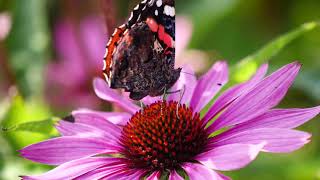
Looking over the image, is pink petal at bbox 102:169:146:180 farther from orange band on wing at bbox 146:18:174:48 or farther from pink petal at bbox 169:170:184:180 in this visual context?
orange band on wing at bbox 146:18:174:48

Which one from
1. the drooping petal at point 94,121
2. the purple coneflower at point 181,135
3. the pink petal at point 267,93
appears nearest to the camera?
the purple coneflower at point 181,135

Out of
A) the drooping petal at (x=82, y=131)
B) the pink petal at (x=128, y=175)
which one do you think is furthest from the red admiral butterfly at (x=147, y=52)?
the pink petal at (x=128, y=175)

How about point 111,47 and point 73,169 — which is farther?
point 111,47

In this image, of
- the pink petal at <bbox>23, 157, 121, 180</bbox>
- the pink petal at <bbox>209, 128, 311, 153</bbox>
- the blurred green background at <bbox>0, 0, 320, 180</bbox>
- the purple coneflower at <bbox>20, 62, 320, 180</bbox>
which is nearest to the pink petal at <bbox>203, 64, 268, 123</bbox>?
the purple coneflower at <bbox>20, 62, 320, 180</bbox>

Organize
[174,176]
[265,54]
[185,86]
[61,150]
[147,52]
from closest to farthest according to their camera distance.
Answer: [174,176]
[61,150]
[147,52]
[265,54]
[185,86]

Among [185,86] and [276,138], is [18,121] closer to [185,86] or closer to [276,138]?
[185,86]

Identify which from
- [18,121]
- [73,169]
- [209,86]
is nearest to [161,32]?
[209,86]

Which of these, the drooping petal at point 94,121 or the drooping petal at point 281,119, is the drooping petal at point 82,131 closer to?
the drooping petal at point 94,121
